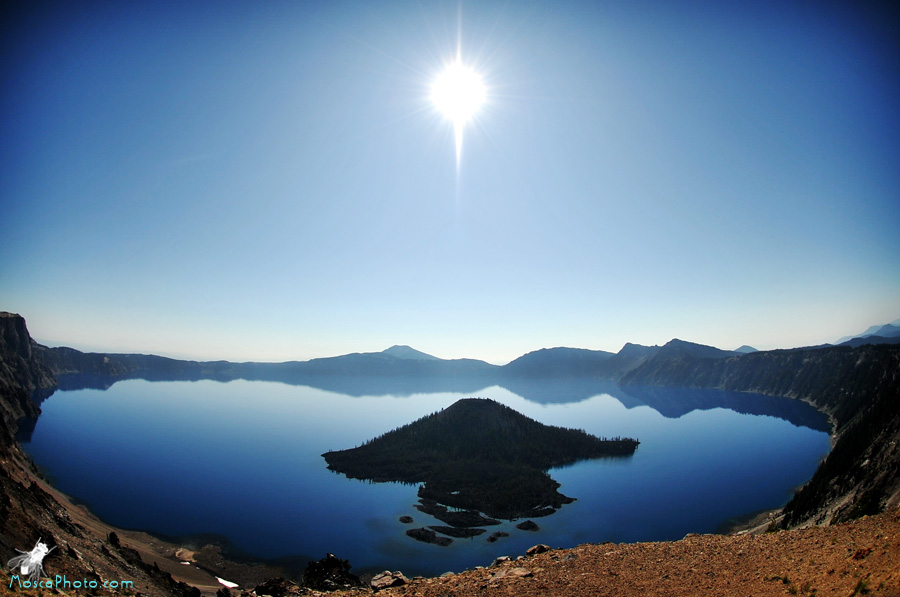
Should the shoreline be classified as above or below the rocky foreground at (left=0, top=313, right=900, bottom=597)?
below

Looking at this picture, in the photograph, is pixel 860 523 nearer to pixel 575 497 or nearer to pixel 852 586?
pixel 852 586

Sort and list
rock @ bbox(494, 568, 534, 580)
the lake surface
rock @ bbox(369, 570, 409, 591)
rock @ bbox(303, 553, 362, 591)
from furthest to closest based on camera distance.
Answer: the lake surface < rock @ bbox(303, 553, 362, 591) < rock @ bbox(369, 570, 409, 591) < rock @ bbox(494, 568, 534, 580)

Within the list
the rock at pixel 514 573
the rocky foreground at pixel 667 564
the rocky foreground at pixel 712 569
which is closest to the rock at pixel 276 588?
the rocky foreground at pixel 667 564

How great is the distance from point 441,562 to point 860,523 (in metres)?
52.0

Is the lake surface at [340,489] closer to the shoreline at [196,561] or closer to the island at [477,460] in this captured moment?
the shoreline at [196,561]

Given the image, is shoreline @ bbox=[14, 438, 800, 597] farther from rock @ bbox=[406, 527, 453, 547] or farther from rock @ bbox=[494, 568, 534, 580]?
rock @ bbox=[494, 568, 534, 580]

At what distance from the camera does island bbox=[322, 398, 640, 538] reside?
3204 inches

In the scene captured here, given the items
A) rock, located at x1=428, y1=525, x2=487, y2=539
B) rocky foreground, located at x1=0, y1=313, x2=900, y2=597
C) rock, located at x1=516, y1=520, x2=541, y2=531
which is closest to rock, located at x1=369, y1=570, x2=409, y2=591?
rocky foreground, located at x1=0, y1=313, x2=900, y2=597

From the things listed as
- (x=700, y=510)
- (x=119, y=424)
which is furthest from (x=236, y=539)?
(x=119, y=424)

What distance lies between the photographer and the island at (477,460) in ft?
267

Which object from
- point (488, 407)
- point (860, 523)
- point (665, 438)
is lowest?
point (665, 438)

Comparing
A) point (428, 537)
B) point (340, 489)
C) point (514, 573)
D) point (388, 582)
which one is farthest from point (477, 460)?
point (514, 573)

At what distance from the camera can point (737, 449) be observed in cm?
14538

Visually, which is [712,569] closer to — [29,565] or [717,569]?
[717,569]
